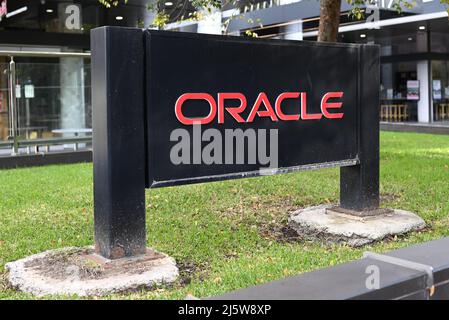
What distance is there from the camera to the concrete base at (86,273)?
427 centimetres

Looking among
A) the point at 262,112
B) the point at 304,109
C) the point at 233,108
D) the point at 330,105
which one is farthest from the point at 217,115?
the point at 330,105

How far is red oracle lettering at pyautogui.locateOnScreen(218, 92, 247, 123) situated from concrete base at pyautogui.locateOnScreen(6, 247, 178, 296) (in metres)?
1.33

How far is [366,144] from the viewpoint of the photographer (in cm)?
640

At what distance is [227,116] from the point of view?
526 cm

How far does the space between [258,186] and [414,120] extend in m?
19.2

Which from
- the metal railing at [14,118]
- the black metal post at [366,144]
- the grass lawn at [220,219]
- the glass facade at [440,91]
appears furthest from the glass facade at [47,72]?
the glass facade at [440,91]

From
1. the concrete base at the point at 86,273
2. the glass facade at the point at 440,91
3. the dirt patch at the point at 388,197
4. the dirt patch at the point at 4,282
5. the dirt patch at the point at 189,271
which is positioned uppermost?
the glass facade at the point at 440,91

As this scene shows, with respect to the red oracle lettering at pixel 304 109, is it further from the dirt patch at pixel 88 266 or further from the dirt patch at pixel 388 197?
the dirt patch at pixel 388 197

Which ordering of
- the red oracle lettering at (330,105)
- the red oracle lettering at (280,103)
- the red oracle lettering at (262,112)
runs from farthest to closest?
the red oracle lettering at (330,105) < the red oracle lettering at (280,103) < the red oracle lettering at (262,112)

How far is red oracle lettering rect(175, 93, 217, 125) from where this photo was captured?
4.90m

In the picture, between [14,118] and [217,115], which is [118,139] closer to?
[217,115]

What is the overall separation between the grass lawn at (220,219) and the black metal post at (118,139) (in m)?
0.58

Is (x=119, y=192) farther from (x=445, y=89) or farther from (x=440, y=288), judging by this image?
(x=445, y=89)

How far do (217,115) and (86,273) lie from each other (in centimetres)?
171
